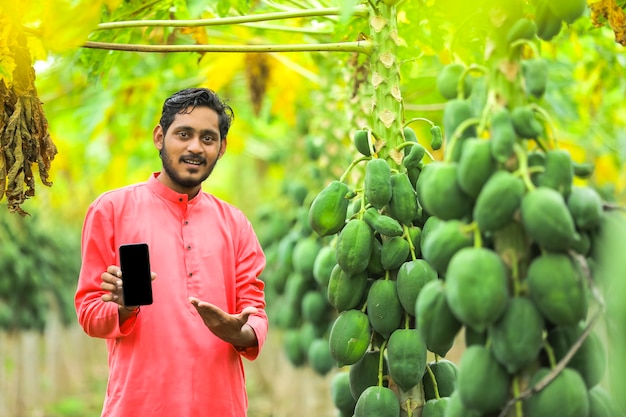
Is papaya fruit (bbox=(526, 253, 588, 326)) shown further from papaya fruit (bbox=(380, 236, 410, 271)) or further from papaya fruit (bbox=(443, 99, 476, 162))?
papaya fruit (bbox=(380, 236, 410, 271))

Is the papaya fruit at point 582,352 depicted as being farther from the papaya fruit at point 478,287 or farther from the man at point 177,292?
the man at point 177,292

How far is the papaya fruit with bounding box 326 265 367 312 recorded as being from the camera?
2.20m

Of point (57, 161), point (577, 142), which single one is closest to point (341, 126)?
point (57, 161)

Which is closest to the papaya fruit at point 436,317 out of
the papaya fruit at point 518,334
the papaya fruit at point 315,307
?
the papaya fruit at point 518,334

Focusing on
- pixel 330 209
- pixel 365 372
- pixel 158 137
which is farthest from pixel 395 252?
pixel 158 137

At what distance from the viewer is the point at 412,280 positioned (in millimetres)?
2080

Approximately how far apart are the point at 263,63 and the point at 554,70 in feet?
6.65

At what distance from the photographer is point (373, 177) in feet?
Result: 7.07

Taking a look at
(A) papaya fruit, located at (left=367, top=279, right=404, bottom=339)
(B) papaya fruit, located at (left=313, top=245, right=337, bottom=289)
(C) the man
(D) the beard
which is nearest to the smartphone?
(C) the man

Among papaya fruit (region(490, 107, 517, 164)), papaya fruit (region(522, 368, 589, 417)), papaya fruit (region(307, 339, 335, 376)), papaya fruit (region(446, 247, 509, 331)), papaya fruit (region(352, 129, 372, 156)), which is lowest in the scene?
papaya fruit (region(307, 339, 335, 376))

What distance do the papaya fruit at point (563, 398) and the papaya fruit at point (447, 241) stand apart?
29cm

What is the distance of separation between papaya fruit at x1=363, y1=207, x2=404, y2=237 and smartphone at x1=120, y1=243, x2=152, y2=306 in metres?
0.57

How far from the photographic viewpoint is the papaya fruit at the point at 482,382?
151cm

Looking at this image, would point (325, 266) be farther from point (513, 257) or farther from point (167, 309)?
point (513, 257)
